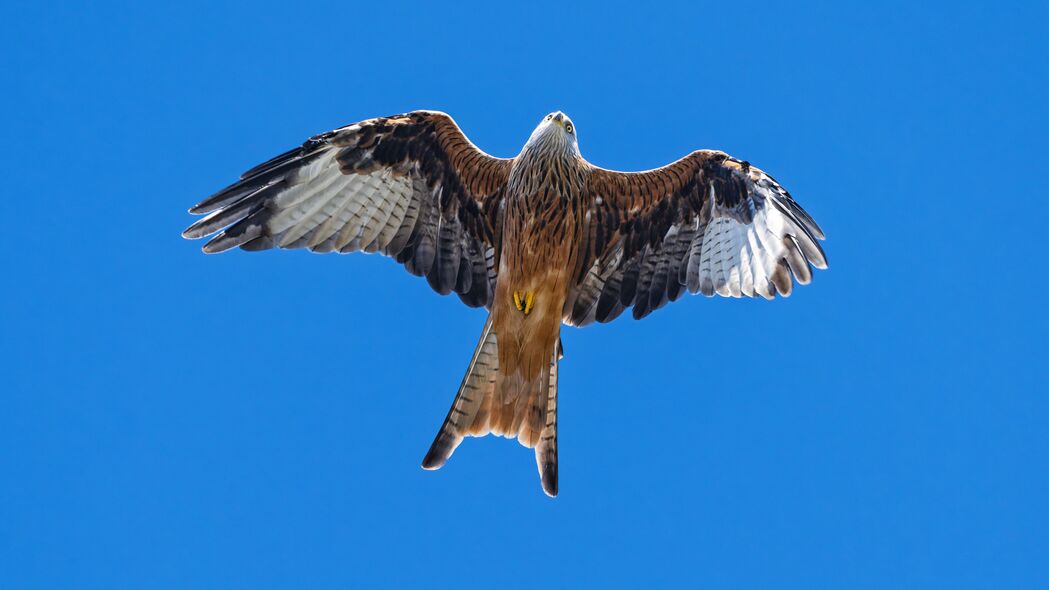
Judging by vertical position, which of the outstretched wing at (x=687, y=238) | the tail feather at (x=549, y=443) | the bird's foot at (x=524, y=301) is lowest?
the tail feather at (x=549, y=443)

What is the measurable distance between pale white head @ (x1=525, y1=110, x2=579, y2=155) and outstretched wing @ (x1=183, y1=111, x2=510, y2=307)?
0.49 meters

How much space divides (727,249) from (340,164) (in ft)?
12.0

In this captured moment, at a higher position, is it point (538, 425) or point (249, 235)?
point (249, 235)

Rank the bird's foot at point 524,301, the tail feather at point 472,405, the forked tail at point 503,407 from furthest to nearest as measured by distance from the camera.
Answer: the bird's foot at point 524,301 → the forked tail at point 503,407 → the tail feather at point 472,405

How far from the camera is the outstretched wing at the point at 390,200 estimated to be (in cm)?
1067

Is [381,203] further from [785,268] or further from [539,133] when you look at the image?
[785,268]

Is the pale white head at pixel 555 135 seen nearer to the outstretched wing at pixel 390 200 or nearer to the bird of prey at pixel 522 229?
the bird of prey at pixel 522 229

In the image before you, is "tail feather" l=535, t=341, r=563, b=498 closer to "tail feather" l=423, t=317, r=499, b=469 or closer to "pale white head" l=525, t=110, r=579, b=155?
"tail feather" l=423, t=317, r=499, b=469

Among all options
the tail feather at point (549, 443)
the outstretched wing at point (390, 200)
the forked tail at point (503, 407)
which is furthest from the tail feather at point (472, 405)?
the outstretched wing at point (390, 200)

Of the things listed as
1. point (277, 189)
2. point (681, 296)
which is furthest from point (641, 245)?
point (277, 189)

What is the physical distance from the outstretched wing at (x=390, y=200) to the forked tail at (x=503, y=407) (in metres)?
0.86

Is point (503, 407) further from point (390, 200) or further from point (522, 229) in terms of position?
point (390, 200)

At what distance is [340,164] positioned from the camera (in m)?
11.0

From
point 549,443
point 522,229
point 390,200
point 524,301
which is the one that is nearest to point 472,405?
point 549,443
